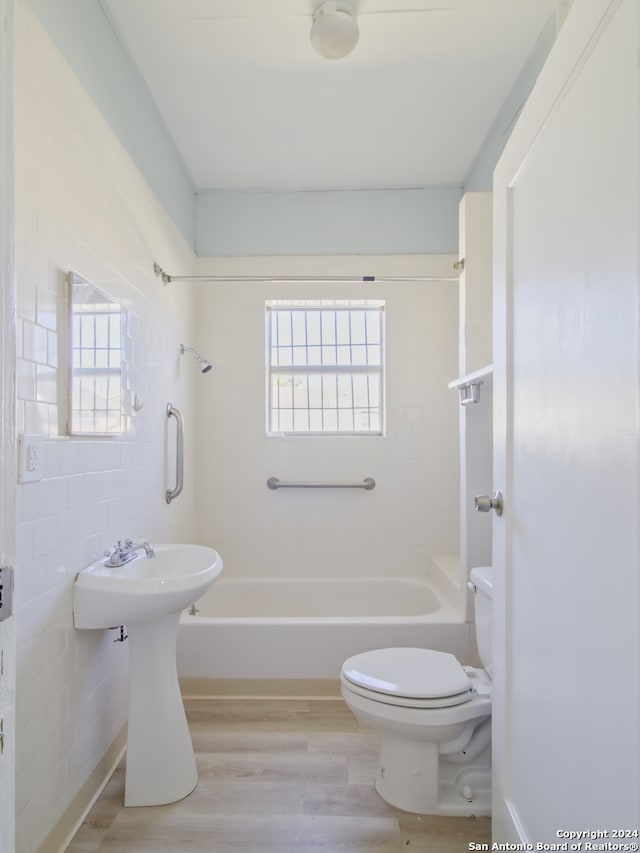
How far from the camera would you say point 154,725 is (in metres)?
1.57

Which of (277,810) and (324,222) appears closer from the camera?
(277,810)

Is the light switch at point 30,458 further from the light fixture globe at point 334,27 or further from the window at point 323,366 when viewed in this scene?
the window at point 323,366

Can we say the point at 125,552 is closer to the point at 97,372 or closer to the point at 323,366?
the point at 97,372

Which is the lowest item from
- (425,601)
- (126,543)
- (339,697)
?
(339,697)

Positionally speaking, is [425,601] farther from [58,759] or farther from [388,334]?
[58,759]

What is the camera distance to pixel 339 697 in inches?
87.7

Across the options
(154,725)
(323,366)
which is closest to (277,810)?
(154,725)

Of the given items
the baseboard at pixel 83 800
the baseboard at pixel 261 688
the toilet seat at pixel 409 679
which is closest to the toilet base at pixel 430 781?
the toilet seat at pixel 409 679

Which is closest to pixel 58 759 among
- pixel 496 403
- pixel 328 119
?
pixel 496 403

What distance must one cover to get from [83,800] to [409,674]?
1120 mm

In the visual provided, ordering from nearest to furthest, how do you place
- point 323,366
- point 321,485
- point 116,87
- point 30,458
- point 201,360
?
point 30,458 < point 116,87 < point 201,360 < point 321,485 < point 323,366

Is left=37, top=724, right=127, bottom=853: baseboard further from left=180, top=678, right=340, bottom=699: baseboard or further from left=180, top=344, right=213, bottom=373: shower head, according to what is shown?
left=180, top=344, right=213, bottom=373: shower head

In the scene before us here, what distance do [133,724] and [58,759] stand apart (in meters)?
0.23
